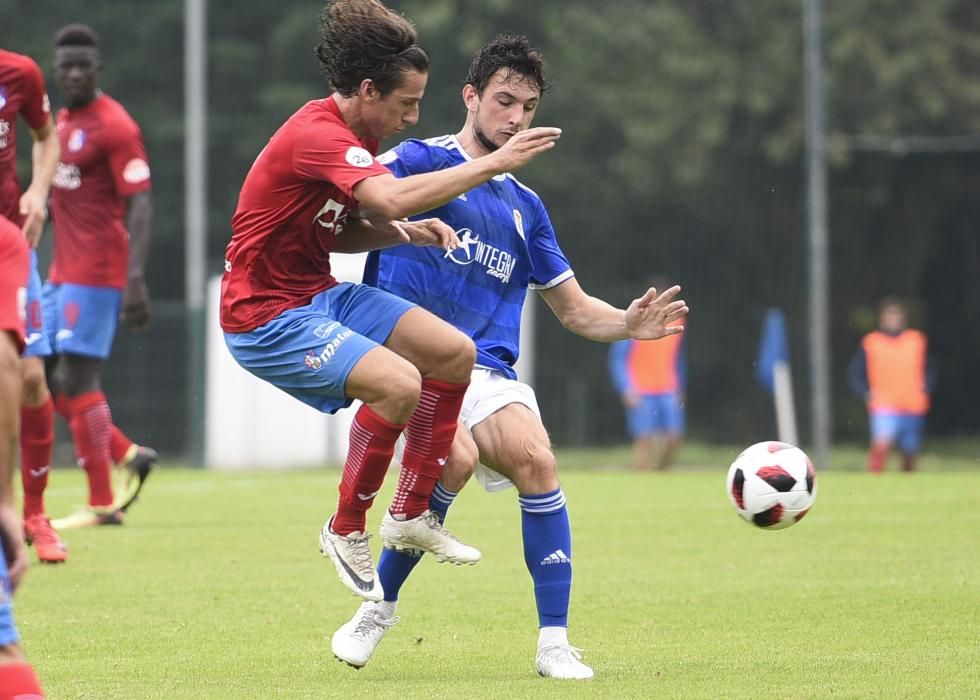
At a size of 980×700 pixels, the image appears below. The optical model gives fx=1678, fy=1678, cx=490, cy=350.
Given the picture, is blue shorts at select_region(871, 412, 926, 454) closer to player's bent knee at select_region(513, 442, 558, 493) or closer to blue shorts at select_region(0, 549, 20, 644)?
player's bent knee at select_region(513, 442, 558, 493)

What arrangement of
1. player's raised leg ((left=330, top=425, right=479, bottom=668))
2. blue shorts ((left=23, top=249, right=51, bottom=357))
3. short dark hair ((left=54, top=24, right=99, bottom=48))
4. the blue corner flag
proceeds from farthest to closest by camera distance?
the blue corner flag
short dark hair ((left=54, top=24, right=99, bottom=48))
player's raised leg ((left=330, top=425, right=479, bottom=668))
blue shorts ((left=23, top=249, right=51, bottom=357))

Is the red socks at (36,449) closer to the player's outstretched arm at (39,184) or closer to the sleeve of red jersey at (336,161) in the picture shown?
the player's outstretched arm at (39,184)

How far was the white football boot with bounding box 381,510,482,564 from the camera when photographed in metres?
5.65

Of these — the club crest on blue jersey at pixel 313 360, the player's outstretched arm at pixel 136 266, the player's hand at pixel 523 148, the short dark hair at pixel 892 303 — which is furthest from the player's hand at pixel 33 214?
the short dark hair at pixel 892 303

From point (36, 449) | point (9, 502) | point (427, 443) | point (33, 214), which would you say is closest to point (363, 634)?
point (427, 443)

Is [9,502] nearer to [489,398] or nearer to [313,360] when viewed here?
[313,360]

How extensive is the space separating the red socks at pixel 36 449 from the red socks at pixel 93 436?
986 millimetres

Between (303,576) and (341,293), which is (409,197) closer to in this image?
(341,293)

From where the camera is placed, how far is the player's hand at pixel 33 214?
754 centimetres

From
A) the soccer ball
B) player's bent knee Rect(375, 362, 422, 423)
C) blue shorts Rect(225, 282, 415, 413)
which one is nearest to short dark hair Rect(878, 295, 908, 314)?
the soccer ball

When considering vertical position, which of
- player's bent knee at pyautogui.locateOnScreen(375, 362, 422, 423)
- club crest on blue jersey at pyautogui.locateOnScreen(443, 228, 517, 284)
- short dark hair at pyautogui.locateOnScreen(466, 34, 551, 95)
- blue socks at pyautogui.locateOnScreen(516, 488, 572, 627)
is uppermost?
short dark hair at pyautogui.locateOnScreen(466, 34, 551, 95)

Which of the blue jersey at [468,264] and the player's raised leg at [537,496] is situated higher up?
the blue jersey at [468,264]

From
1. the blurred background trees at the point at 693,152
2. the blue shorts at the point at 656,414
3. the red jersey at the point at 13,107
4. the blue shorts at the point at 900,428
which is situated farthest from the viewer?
the blurred background trees at the point at 693,152

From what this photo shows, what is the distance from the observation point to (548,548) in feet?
18.9
